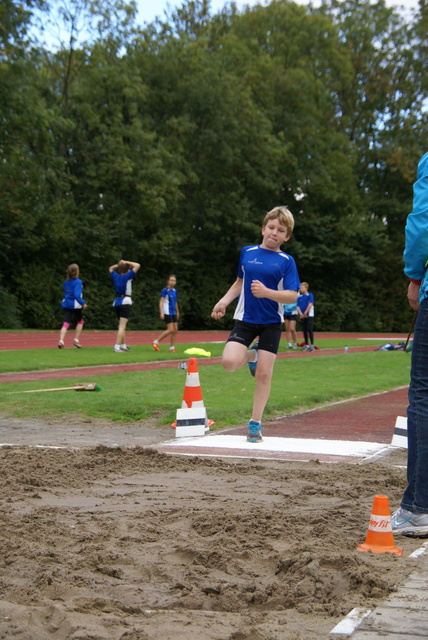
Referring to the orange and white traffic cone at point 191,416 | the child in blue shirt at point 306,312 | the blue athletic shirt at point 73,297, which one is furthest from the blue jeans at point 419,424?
the child in blue shirt at point 306,312

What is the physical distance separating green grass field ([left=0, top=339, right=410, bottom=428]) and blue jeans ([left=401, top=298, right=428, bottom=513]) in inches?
178

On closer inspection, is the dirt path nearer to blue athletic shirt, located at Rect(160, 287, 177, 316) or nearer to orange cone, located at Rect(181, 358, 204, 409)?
orange cone, located at Rect(181, 358, 204, 409)

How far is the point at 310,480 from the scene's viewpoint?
566 centimetres

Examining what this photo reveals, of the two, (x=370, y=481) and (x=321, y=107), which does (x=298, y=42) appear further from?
(x=370, y=481)

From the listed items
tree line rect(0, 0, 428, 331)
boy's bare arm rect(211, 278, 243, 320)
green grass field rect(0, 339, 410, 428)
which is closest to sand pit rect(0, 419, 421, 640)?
boy's bare arm rect(211, 278, 243, 320)

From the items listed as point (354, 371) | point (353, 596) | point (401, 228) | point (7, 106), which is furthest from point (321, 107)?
point (353, 596)

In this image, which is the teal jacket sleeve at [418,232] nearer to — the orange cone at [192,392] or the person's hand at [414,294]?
the person's hand at [414,294]

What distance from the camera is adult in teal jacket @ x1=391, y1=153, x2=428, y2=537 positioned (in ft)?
14.1

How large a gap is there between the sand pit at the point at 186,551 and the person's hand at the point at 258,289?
63.6 inches

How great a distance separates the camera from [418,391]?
14.3 feet

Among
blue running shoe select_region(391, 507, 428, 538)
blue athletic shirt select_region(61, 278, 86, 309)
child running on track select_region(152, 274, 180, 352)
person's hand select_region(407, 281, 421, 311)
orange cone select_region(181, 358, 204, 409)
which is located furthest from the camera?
child running on track select_region(152, 274, 180, 352)

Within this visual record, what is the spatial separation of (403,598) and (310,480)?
8.08ft

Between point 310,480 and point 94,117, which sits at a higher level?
point 94,117

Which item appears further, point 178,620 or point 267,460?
point 267,460
